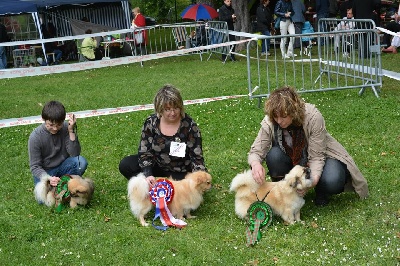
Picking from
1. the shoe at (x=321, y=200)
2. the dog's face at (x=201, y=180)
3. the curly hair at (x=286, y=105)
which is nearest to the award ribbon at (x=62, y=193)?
the dog's face at (x=201, y=180)

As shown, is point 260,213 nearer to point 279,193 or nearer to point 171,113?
point 279,193

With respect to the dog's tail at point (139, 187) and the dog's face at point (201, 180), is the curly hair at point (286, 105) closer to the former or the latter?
the dog's face at point (201, 180)

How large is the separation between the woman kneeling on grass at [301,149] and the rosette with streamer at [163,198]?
73 cm

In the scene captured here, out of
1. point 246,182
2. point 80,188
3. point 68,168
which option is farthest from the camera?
point 68,168

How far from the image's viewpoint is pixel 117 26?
24.2 meters

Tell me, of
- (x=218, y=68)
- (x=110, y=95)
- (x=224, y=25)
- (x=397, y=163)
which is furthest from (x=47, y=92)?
(x=397, y=163)

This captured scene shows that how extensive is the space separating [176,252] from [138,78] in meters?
10.6

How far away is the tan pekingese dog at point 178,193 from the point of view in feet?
16.1

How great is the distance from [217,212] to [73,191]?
1329 millimetres

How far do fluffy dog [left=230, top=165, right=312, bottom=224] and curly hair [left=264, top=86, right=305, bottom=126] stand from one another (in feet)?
1.39

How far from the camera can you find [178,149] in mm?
5242

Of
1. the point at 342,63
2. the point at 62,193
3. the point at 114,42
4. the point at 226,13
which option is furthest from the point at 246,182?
the point at 114,42

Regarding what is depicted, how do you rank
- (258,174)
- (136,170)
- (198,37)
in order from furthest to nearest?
(198,37), (136,170), (258,174)

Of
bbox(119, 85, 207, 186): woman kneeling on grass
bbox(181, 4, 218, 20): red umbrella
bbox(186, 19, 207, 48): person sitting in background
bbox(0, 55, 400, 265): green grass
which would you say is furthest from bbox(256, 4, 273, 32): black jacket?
bbox(119, 85, 207, 186): woman kneeling on grass
